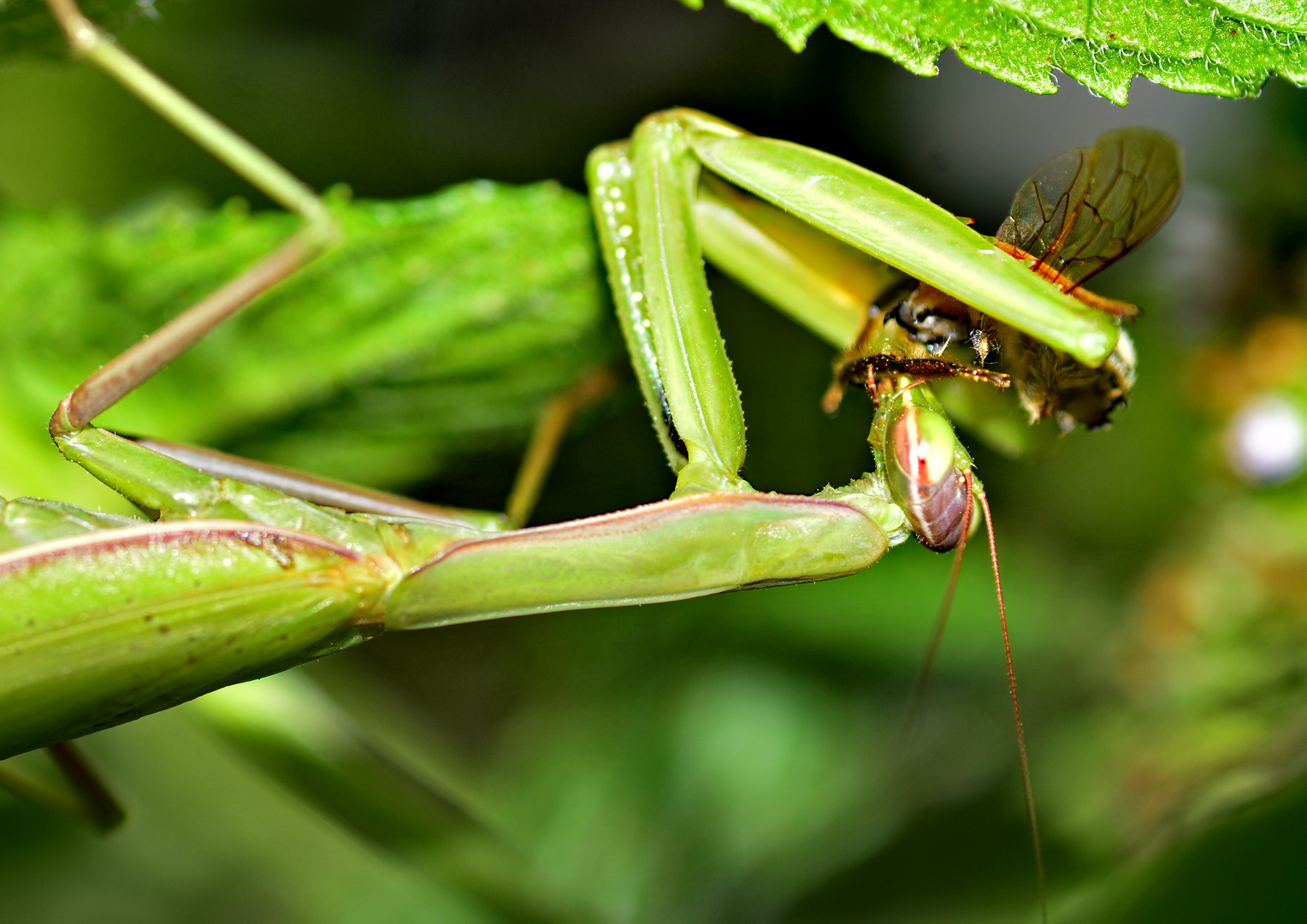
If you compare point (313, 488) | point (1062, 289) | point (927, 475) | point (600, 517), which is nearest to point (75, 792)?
point (313, 488)

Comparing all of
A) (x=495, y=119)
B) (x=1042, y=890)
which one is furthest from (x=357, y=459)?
(x=1042, y=890)

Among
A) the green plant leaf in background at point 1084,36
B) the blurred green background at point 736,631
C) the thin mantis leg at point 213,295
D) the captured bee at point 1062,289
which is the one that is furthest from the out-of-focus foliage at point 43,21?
the captured bee at point 1062,289

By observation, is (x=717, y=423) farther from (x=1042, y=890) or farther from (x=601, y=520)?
(x=1042, y=890)

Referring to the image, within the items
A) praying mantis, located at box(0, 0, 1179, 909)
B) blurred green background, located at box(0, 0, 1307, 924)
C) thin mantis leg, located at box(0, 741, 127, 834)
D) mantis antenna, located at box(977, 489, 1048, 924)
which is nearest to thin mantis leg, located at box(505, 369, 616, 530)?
blurred green background, located at box(0, 0, 1307, 924)

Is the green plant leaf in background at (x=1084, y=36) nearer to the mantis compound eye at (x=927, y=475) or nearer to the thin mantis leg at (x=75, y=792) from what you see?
the mantis compound eye at (x=927, y=475)

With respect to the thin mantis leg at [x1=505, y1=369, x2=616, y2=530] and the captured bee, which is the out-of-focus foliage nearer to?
the thin mantis leg at [x1=505, y1=369, x2=616, y2=530]

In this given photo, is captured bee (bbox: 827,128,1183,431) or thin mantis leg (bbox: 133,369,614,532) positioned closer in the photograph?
captured bee (bbox: 827,128,1183,431)
